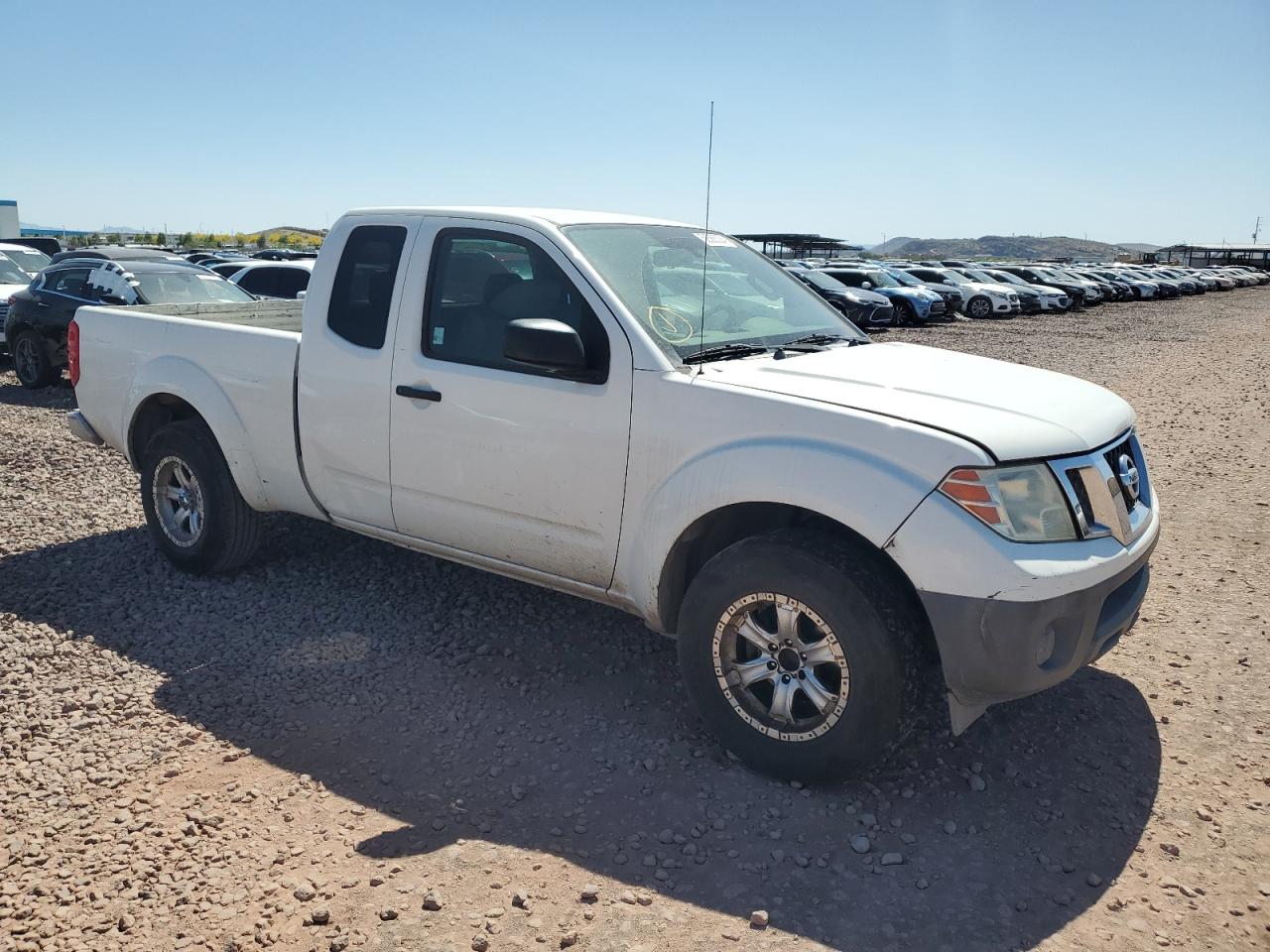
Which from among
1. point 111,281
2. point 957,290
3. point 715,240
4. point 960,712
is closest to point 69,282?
point 111,281

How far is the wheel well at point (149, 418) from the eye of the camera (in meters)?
5.62

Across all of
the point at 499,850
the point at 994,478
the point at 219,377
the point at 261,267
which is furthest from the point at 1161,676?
the point at 261,267

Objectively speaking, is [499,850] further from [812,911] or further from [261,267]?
[261,267]

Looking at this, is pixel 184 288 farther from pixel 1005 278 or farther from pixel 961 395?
pixel 1005 278

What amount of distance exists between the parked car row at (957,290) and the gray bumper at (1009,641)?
1159 centimetres

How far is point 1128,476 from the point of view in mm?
3699

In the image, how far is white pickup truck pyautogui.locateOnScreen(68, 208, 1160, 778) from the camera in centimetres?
321

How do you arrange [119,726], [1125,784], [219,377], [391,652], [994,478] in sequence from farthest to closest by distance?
[219,377] → [391,652] → [119,726] → [1125,784] → [994,478]

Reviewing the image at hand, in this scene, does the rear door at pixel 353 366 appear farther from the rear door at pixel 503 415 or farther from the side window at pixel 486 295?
the side window at pixel 486 295

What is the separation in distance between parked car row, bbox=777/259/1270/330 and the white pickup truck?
1043cm

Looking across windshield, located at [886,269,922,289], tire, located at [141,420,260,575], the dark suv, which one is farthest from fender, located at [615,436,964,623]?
windshield, located at [886,269,922,289]

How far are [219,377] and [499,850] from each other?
3047 mm

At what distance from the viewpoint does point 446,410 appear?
14.0 feet

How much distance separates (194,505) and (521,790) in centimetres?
288
